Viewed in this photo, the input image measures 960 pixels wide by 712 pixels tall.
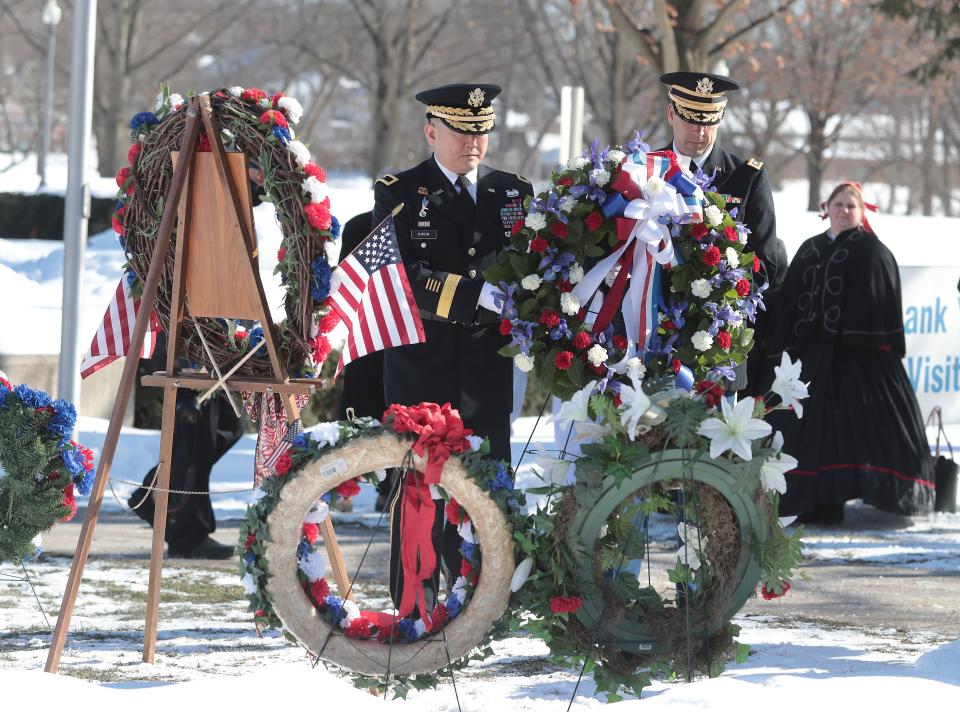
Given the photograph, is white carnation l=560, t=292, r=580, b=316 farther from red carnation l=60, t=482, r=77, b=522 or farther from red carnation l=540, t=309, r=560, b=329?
red carnation l=60, t=482, r=77, b=522

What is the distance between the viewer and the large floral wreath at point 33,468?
208 inches

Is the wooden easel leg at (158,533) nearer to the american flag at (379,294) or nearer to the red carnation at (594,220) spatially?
the american flag at (379,294)

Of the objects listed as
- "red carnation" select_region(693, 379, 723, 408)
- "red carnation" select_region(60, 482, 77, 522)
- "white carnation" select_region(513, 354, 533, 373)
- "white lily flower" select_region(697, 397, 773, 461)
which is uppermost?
"white carnation" select_region(513, 354, 533, 373)

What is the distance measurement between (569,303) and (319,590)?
132 cm

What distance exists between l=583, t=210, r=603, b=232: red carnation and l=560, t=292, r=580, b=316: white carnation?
241mm

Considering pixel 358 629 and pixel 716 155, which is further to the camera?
pixel 716 155

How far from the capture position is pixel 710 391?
439 centimetres

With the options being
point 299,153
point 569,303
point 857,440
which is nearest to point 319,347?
point 299,153

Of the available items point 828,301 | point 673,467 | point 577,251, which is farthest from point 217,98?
point 828,301

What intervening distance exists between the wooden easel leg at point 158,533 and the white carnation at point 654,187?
6.01ft

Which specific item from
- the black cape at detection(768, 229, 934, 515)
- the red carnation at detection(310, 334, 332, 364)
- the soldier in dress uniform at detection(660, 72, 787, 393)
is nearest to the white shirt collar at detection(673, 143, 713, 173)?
the soldier in dress uniform at detection(660, 72, 787, 393)

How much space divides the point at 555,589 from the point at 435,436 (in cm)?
55

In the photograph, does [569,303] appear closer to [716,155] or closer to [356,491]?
[356,491]

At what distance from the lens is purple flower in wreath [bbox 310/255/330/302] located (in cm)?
492
